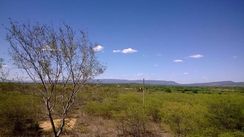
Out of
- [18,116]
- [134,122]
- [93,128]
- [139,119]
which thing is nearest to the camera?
[18,116]

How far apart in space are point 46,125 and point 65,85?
11472 mm

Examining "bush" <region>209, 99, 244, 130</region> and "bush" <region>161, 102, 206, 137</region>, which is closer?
"bush" <region>161, 102, 206, 137</region>

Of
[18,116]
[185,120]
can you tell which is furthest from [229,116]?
[18,116]

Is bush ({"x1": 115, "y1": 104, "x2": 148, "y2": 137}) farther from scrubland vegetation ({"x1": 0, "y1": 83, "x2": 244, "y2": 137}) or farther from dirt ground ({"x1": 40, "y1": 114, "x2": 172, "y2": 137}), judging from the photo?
dirt ground ({"x1": 40, "y1": 114, "x2": 172, "y2": 137})

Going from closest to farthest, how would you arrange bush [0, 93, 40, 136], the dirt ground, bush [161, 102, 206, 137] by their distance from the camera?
1. bush [161, 102, 206, 137]
2. bush [0, 93, 40, 136]
3. the dirt ground

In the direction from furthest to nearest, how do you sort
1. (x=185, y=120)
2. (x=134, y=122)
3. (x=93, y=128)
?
(x=93, y=128), (x=134, y=122), (x=185, y=120)

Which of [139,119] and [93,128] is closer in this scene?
[139,119]

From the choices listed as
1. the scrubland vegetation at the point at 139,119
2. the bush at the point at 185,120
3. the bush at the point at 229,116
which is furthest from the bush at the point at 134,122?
the bush at the point at 229,116

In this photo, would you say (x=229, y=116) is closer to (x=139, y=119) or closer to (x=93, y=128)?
(x=139, y=119)

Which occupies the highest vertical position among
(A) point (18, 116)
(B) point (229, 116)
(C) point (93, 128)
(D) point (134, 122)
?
(B) point (229, 116)

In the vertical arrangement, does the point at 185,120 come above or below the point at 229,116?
below

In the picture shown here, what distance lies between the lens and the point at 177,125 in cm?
1861

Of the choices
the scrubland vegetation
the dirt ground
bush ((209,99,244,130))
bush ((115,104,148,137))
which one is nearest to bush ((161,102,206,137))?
the scrubland vegetation

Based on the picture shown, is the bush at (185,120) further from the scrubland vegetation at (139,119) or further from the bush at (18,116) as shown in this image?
the bush at (18,116)
